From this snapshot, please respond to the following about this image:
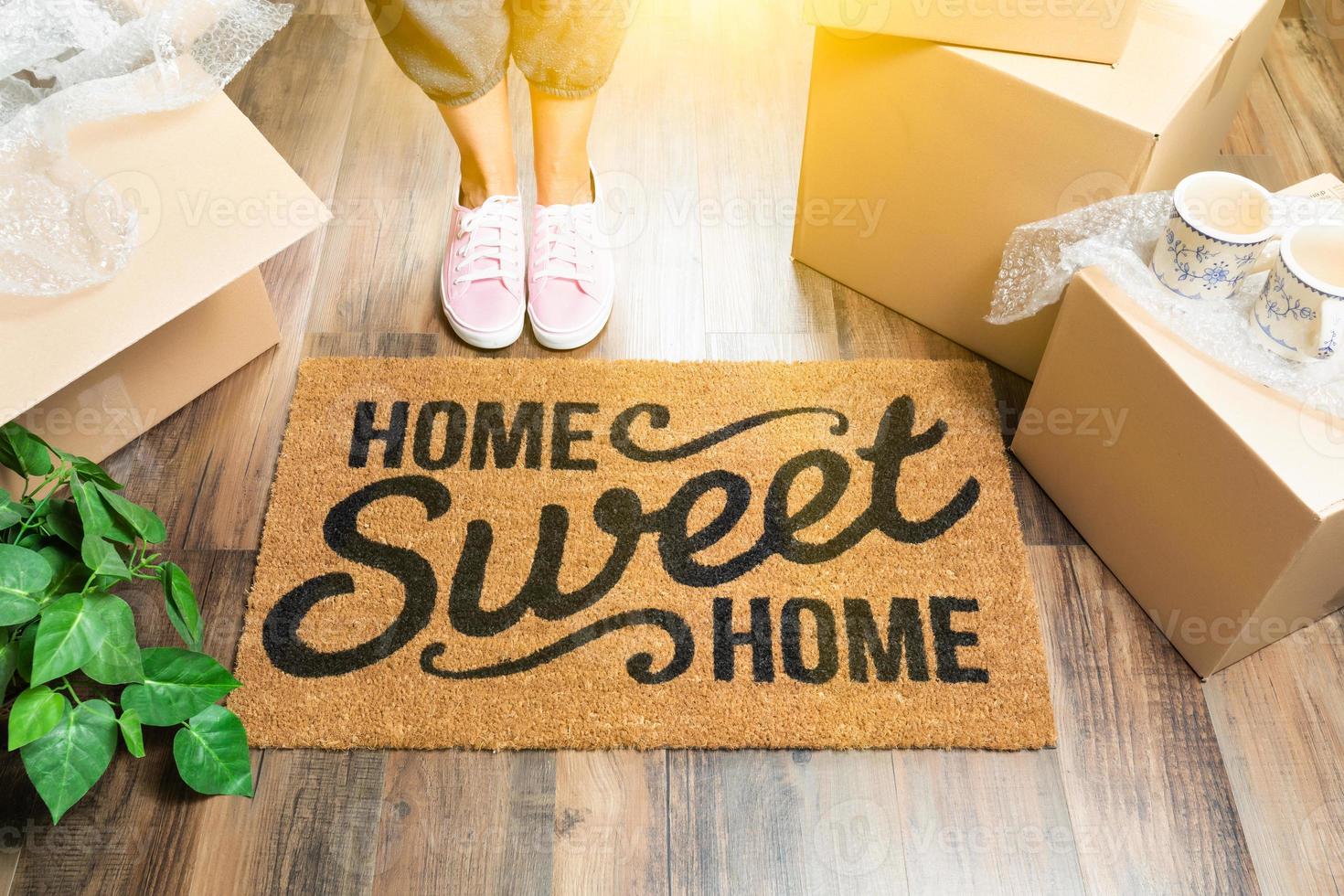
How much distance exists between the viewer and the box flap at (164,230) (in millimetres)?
964

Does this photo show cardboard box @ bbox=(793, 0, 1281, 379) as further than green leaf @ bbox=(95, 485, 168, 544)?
Yes

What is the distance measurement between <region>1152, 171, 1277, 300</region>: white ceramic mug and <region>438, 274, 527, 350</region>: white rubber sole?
2.42 feet

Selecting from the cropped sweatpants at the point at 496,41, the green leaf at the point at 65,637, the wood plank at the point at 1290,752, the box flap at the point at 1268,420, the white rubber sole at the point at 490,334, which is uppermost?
the cropped sweatpants at the point at 496,41

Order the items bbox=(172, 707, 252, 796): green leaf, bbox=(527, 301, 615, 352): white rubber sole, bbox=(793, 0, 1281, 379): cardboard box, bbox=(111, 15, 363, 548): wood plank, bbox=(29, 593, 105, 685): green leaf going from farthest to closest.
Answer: bbox=(527, 301, 615, 352): white rubber sole < bbox=(111, 15, 363, 548): wood plank < bbox=(793, 0, 1281, 379): cardboard box < bbox=(172, 707, 252, 796): green leaf < bbox=(29, 593, 105, 685): green leaf

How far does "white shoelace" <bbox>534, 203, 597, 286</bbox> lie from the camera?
1.31 metres

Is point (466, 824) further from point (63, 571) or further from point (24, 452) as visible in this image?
point (24, 452)

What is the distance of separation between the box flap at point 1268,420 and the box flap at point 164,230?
860 millimetres

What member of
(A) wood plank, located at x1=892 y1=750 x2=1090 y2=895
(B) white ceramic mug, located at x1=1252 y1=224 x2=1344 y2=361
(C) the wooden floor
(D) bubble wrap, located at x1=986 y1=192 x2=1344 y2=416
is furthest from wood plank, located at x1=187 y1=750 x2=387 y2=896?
(B) white ceramic mug, located at x1=1252 y1=224 x2=1344 y2=361

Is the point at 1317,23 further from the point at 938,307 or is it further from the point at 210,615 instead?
the point at 210,615

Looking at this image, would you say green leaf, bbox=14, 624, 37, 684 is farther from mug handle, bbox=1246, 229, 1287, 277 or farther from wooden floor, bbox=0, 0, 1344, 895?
mug handle, bbox=1246, 229, 1287, 277

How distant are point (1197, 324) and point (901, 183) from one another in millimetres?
387

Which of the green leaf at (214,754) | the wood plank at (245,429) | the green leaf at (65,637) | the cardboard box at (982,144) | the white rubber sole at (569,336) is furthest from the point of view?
the white rubber sole at (569,336)

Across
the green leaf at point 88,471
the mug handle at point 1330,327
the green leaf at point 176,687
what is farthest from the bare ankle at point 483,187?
the mug handle at point 1330,327

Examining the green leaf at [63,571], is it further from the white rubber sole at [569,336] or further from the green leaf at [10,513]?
the white rubber sole at [569,336]
